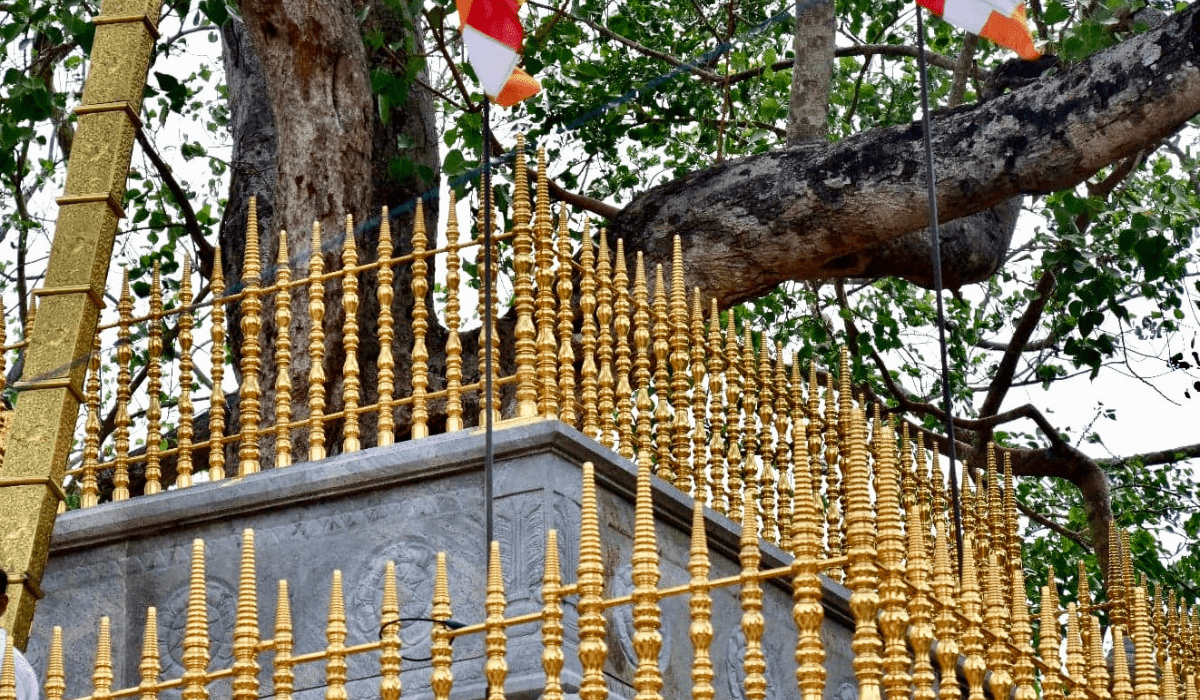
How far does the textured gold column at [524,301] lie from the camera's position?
256 inches

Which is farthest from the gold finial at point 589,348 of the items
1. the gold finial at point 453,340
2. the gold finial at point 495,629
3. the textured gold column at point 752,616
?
the textured gold column at point 752,616

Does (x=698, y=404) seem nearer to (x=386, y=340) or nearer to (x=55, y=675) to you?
(x=386, y=340)

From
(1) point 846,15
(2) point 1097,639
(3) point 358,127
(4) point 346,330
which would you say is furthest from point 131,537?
(1) point 846,15

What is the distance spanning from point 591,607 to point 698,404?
2.13m

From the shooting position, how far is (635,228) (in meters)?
9.05

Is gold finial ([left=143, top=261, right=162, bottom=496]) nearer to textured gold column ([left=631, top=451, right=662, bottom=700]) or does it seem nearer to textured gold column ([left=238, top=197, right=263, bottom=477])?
textured gold column ([left=238, top=197, right=263, bottom=477])

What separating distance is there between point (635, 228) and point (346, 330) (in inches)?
97.7

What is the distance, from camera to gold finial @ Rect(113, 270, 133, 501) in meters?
7.27

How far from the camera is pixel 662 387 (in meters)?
6.96

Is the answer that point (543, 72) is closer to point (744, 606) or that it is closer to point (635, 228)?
point (635, 228)

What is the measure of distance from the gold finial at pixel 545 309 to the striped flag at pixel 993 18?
1435 millimetres

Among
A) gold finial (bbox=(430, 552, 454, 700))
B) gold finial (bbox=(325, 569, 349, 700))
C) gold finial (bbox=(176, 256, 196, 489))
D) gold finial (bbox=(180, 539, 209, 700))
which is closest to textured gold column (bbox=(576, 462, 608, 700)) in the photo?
gold finial (bbox=(430, 552, 454, 700))

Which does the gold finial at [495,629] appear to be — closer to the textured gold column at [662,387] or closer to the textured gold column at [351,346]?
the textured gold column at [351,346]

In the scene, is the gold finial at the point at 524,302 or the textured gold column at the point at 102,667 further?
the gold finial at the point at 524,302
